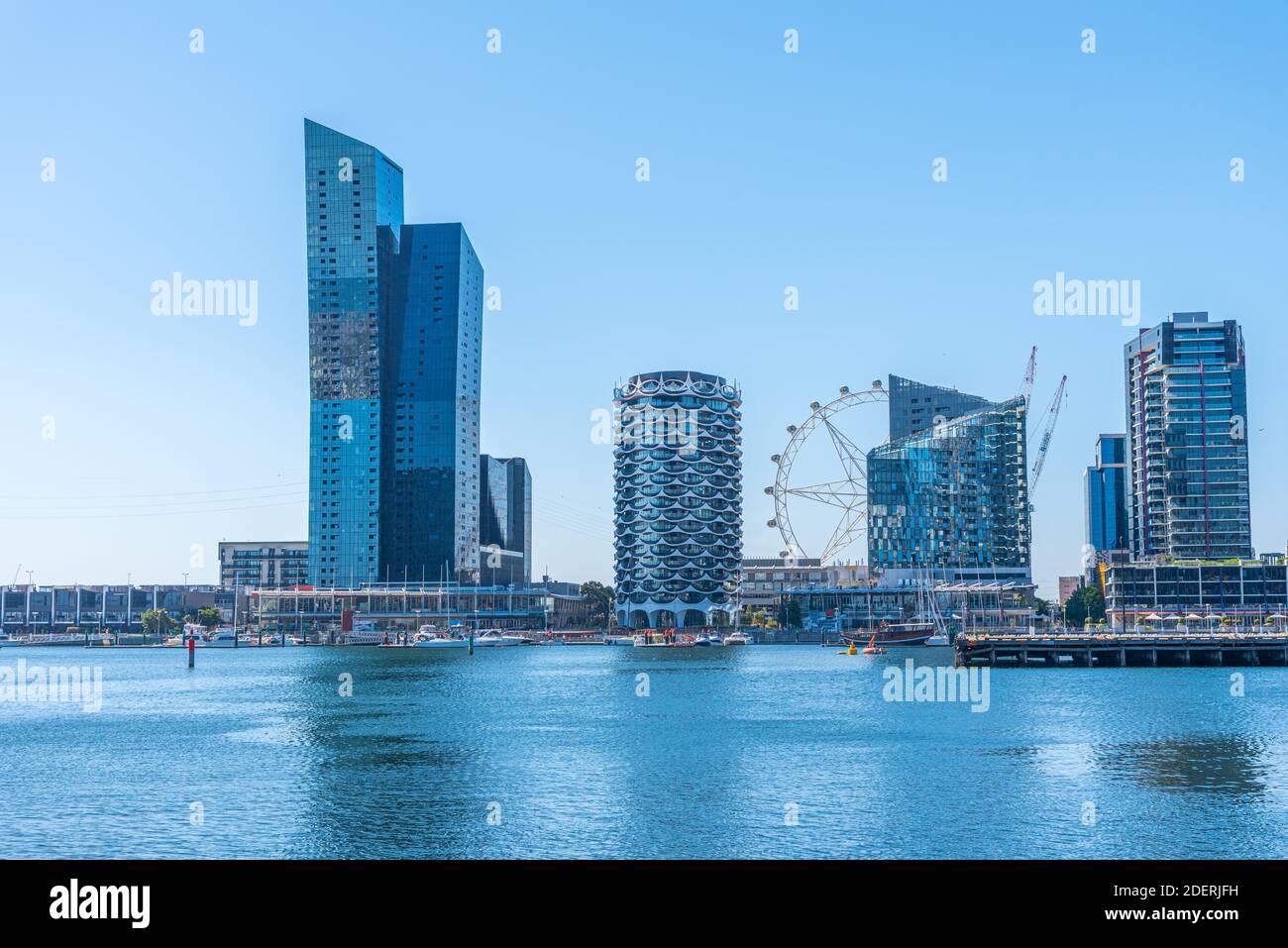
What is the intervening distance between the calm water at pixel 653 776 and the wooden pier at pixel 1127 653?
47443 mm

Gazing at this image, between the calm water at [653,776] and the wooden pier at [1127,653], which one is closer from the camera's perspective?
the calm water at [653,776]

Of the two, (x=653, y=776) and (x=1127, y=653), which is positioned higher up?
(x=653, y=776)

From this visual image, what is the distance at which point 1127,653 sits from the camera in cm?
16600

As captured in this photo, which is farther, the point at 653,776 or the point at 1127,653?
the point at 1127,653

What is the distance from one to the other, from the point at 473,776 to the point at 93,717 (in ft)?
173

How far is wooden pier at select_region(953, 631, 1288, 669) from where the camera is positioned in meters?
164

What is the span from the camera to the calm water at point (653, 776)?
45906 mm

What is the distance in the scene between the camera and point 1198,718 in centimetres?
9181

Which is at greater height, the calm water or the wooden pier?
the calm water

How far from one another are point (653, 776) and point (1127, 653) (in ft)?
396

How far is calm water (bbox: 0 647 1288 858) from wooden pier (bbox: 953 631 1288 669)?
156 ft

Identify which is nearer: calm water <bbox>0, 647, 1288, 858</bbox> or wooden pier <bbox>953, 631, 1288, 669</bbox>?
calm water <bbox>0, 647, 1288, 858</bbox>
